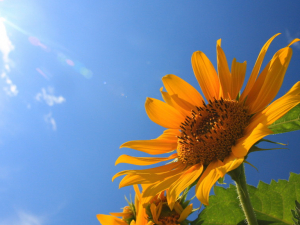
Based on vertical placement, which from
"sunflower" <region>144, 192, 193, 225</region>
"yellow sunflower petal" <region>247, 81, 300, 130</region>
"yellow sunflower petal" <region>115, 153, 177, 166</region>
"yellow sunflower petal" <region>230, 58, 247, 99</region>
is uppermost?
"yellow sunflower petal" <region>230, 58, 247, 99</region>

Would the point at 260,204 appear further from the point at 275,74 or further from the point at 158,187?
the point at 275,74

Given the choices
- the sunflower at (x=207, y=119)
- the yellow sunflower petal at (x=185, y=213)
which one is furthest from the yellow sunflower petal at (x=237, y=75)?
the yellow sunflower petal at (x=185, y=213)

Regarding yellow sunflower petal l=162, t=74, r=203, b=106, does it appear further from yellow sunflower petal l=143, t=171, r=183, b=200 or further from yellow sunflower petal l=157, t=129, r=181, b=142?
yellow sunflower petal l=143, t=171, r=183, b=200

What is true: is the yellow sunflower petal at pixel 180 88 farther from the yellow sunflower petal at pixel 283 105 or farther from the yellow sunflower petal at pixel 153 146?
the yellow sunflower petal at pixel 283 105

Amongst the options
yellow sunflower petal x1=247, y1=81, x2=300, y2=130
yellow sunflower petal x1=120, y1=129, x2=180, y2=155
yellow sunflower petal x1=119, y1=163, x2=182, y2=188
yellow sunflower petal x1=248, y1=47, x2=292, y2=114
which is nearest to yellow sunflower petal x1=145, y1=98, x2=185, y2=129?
yellow sunflower petal x1=120, y1=129, x2=180, y2=155

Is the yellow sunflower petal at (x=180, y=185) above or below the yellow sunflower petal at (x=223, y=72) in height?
below

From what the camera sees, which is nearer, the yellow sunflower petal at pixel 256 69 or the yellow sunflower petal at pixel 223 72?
the yellow sunflower petal at pixel 256 69

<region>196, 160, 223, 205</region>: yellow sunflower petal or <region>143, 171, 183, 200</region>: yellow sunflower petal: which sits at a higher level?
<region>143, 171, 183, 200</region>: yellow sunflower petal

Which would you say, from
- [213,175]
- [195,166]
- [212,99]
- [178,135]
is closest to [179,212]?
[195,166]

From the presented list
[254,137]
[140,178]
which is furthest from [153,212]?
[254,137]

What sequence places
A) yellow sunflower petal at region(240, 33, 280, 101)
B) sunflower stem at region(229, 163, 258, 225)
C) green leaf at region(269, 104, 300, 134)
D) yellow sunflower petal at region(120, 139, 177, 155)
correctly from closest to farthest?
sunflower stem at region(229, 163, 258, 225)
green leaf at region(269, 104, 300, 134)
yellow sunflower petal at region(240, 33, 280, 101)
yellow sunflower petal at region(120, 139, 177, 155)
